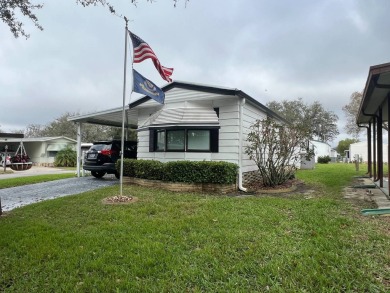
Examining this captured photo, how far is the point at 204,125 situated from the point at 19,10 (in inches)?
235

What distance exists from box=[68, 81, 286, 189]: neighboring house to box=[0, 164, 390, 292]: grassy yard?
147 inches

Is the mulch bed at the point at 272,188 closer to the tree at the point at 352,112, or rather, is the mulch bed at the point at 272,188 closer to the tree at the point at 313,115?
the tree at the point at 352,112

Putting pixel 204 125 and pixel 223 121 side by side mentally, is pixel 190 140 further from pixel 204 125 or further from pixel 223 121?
pixel 223 121

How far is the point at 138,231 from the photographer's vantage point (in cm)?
466

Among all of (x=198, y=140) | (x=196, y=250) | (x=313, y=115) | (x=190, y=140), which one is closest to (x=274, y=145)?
(x=198, y=140)

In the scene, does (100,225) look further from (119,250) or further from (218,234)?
(218,234)

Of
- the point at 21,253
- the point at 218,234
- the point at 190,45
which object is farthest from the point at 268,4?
the point at 21,253

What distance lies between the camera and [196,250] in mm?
3805

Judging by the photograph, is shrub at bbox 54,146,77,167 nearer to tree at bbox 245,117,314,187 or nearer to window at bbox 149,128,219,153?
window at bbox 149,128,219,153

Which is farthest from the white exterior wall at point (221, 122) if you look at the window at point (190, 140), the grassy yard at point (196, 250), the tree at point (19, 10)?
the tree at point (19, 10)

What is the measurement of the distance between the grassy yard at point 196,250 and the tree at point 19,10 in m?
4.53

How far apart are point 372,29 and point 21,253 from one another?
14.6m

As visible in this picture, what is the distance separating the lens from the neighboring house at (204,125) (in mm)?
9516

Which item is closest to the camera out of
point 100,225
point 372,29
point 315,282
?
point 315,282
